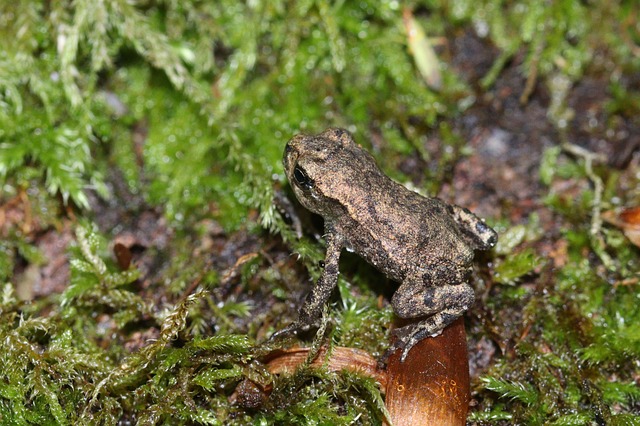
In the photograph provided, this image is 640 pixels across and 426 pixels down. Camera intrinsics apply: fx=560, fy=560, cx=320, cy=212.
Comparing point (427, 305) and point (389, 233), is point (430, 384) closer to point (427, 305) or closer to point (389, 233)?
point (427, 305)

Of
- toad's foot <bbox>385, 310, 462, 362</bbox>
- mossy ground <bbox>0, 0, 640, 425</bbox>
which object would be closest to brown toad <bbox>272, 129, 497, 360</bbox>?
toad's foot <bbox>385, 310, 462, 362</bbox>

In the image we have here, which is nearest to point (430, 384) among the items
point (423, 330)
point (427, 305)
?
point (423, 330)

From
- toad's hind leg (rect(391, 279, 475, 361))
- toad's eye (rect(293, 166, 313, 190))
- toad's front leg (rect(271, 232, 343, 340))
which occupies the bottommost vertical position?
toad's front leg (rect(271, 232, 343, 340))

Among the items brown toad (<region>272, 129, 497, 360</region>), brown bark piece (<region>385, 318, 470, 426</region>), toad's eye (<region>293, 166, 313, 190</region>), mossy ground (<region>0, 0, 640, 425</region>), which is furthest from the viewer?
toad's eye (<region>293, 166, 313, 190</region>)

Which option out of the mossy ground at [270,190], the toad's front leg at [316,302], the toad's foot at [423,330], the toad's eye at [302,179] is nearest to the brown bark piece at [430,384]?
the toad's foot at [423,330]

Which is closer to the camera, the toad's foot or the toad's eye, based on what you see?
the toad's foot

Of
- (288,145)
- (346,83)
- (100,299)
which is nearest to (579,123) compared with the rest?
(346,83)

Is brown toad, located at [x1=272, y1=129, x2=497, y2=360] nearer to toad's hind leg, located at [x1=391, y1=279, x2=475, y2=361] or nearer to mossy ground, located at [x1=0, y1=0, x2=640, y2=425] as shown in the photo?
toad's hind leg, located at [x1=391, y1=279, x2=475, y2=361]
